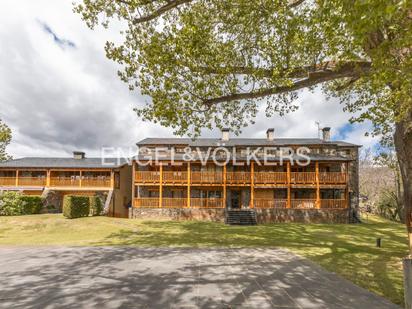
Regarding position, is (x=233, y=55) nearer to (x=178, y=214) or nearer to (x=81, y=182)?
(x=178, y=214)

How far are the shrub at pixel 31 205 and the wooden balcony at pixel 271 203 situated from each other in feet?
63.4

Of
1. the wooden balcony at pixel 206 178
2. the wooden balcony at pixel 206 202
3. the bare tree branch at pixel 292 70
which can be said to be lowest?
the wooden balcony at pixel 206 202

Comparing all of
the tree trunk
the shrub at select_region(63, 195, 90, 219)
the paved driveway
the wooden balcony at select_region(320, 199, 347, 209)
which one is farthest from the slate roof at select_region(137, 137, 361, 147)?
the tree trunk

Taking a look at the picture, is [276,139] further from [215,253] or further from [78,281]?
[78,281]

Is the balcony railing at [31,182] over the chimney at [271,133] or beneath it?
beneath

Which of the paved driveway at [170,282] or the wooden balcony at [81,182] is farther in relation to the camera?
the wooden balcony at [81,182]

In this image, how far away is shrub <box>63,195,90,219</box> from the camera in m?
18.6

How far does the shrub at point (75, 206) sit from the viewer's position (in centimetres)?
1858

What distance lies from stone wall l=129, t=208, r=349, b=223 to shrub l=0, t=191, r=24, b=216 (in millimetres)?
8984

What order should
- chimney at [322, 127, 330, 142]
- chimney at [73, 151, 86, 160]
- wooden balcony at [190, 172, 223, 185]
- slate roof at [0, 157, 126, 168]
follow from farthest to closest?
chimney at [73, 151, 86, 160], chimney at [322, 127, 330, 142], slate roof at [0, 157, 126, 168], wooden balcony at [190, 172, 223, 185]

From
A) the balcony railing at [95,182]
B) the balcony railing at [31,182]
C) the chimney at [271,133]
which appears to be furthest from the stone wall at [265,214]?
the balcony railing at [31,182]

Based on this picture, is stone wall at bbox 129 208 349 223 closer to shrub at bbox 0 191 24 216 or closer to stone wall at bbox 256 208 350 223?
stone wall at bbox 256 208 350 223

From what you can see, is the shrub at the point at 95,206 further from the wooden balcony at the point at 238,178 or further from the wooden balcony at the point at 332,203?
the wooden balcony at the point at 332,203

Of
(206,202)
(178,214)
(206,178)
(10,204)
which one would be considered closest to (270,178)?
(206,178)
